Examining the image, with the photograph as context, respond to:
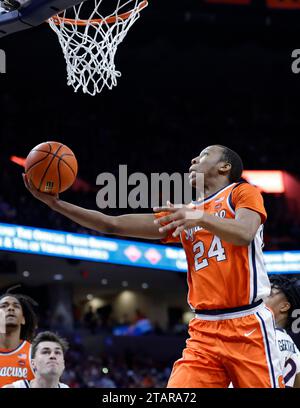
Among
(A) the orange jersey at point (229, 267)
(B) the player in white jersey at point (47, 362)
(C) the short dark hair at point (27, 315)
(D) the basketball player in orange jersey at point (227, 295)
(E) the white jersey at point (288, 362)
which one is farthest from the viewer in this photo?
(C) the short dark hair at point (27, 315)

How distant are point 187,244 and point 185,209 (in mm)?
621

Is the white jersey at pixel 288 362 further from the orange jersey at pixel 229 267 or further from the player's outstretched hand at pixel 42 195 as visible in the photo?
the player's outstretched hand at pixel 42 195

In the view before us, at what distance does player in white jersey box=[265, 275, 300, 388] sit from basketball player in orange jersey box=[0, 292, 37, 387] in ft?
6.04

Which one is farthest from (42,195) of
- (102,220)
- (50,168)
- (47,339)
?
(47,339)

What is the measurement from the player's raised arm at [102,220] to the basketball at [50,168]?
0.04 meters

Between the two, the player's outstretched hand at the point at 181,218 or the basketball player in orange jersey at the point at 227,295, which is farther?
the basketball player in orange jersey at the point at 227,295

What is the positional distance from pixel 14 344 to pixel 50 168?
88.3 inches

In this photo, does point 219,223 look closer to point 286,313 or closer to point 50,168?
point 50,168

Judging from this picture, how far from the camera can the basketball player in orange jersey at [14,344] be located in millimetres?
5281

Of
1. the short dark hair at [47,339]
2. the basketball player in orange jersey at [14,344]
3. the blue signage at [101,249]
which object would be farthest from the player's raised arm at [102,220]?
the blue signage at [101,249]

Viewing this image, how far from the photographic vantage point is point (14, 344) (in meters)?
5.51
